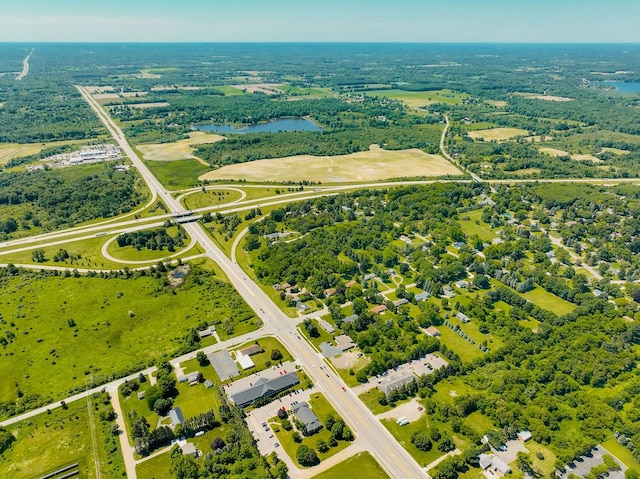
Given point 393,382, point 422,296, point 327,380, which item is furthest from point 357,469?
point 422,296

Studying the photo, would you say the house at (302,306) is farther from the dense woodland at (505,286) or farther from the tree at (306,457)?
the tree at (306,457)

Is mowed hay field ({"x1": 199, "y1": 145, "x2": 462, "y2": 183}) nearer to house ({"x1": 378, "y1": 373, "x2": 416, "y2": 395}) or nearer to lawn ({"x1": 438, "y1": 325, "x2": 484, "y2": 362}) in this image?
lawn ({"x1": 438, "y1": 325, "x2": 484, "y2": 362})

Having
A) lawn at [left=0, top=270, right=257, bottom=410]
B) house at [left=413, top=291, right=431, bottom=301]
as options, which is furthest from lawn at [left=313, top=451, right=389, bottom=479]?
house at [left=413, top=291, right=431, bottom=301]

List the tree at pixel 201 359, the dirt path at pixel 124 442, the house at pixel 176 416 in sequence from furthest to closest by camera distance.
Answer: the tree at pixel 201 359 → the house at pixel 176 416 → the dirt path at pixel 124 442

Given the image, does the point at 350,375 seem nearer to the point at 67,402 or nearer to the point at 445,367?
the point at 445,367

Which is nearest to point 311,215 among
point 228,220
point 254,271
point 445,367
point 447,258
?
point 228,220

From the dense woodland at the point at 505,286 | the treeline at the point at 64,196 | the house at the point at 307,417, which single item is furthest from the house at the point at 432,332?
the treeline at the point at 64,196

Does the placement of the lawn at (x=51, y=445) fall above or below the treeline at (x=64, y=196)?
below
